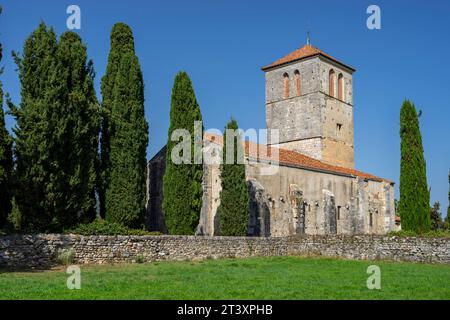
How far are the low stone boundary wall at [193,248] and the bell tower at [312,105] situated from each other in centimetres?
1717

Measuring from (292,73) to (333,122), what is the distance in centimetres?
571

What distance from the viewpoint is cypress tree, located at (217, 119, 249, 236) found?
1075 inches

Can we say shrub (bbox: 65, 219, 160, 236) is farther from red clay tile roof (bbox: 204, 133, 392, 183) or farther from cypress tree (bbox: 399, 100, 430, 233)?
cypress tree (bbox: 399, 100, 430, 233)

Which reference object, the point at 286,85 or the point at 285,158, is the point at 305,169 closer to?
the point at 285,158

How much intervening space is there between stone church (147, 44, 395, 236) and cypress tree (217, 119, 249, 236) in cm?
357

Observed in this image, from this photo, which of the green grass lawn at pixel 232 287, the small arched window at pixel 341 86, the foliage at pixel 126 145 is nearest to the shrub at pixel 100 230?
the foliage at pixel 126 145

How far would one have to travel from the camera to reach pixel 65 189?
2100 centimetres

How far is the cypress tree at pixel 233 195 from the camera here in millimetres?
27297

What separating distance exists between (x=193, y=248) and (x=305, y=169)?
49.2 ft

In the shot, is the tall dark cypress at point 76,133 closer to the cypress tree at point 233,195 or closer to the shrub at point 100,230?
the shrub at point 100,230

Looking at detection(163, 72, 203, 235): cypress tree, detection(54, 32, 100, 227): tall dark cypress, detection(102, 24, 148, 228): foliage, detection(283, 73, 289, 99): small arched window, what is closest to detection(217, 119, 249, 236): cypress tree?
detection(163, 72, 203, 235): cypress tree

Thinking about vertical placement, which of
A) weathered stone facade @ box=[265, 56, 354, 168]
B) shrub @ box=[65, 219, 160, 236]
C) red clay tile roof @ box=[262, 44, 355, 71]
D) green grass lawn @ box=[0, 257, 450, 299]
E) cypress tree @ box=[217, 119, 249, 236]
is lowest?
green grass lawn @ box=[0, 257, 450, 299]

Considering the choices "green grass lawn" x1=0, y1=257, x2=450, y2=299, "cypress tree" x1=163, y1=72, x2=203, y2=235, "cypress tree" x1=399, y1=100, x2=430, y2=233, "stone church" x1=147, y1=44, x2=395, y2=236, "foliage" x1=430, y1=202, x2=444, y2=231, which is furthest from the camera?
"foliage" x1=430, y1=202, x2=444, y2=231

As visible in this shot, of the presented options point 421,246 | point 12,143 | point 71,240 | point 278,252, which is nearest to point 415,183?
point 421,246
